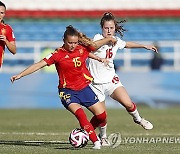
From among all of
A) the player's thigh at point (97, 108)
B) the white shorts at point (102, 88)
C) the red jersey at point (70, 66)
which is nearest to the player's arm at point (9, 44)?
the red jersey at point (70, 66)

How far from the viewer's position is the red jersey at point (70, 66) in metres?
11.4

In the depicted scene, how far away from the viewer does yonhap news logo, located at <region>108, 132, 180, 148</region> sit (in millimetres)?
12527

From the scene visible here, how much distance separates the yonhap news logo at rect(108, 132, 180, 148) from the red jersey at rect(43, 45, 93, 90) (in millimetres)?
1302

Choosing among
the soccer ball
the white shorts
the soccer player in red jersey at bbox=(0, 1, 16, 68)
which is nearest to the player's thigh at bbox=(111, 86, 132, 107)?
the white shorts

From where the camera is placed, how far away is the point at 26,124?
703 inches

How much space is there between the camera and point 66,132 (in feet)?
50.3

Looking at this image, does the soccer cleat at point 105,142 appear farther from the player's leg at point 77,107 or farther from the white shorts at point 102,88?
the player's leg at point 77,107

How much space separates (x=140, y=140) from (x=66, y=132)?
8.82ft

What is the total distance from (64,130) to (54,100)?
28.9ft

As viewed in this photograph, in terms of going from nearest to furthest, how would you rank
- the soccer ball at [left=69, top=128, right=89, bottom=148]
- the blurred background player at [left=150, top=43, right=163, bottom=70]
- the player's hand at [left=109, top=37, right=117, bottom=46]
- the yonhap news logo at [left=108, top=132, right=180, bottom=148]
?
the soccer ball at [left=69, top=128, right=89, bottom=148]
the player's hand at [left=109, top=37, right=117, bottom=46]
the yonhap news logo at [left=108, top=132, right=180, bottom=148]
the blurred background player at [left=150, top=43, right=163, bottom=70]

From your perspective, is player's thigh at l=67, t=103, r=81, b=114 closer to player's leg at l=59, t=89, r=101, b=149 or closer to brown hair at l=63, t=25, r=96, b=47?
player's leg at l=59, t=89, r=101, b=149

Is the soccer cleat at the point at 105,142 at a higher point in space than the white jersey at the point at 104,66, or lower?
lower

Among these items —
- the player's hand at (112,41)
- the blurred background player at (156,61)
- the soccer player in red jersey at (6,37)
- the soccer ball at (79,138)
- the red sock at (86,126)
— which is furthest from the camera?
the blurred background player at (156,61)
